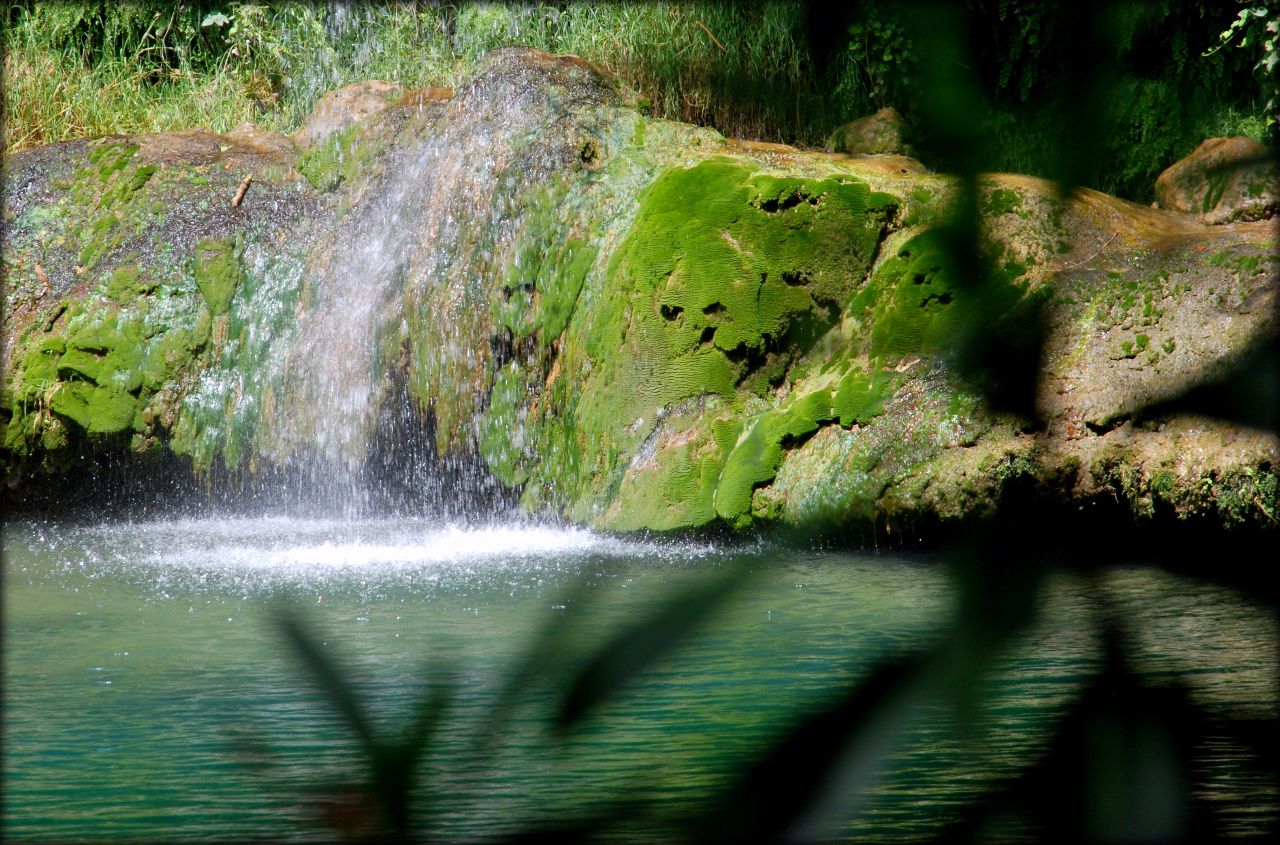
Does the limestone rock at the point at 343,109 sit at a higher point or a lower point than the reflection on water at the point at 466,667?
higher

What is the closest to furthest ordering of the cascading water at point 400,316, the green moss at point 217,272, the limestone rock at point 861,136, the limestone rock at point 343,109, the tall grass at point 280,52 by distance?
the cascading water at point 400,316 → the limestone rock at point 861,136 → the green moss at point 217,272 → the limestone rock at point 343,109 → the tall grass at point 280,52

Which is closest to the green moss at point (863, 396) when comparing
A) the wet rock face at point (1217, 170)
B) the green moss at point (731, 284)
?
the green moss at point (731, 284)

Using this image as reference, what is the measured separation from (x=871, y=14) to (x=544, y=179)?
7.16 meters

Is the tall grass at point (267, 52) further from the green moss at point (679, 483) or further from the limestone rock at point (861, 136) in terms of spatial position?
the green moss at point (679, 483)

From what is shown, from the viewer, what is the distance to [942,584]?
0.54 metres

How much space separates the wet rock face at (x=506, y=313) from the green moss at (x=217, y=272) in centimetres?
2

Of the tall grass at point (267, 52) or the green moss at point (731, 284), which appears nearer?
the green moss at point (731, 284)

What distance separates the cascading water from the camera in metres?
7.72

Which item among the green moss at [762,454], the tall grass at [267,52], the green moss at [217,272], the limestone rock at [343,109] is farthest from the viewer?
the tall grass at [267,52]

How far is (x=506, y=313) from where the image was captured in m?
7.55

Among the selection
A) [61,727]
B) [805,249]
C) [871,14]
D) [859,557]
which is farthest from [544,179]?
[871,14]

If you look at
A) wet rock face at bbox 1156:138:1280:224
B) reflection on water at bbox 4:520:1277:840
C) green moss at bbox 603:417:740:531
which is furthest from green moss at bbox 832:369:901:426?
wet rock face at bbox 1156:138:1280:224

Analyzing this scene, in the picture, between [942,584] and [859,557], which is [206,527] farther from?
[942,584]

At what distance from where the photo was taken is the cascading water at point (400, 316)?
25.3 ft
